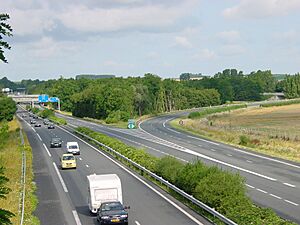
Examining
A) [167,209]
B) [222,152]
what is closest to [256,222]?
[167,209]

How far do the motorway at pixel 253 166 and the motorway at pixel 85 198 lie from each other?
5.25 m

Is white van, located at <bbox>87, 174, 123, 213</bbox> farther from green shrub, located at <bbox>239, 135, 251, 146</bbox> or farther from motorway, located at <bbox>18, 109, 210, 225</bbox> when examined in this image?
green shrub, located at <bbox>239, 135, 251, 146</bbox>

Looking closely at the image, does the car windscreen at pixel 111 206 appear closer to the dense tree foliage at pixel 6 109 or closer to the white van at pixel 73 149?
the white van at pixel 73 149

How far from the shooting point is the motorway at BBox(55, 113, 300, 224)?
31.4 metres

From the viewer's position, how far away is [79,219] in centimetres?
2605

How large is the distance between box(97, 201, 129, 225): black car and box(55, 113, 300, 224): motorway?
29.0ft

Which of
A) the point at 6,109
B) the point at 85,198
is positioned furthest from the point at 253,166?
the point at 6,109

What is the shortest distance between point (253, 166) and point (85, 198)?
21833 mm

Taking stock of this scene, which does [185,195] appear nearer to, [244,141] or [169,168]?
[169,168]

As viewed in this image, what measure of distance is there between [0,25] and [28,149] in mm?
51565

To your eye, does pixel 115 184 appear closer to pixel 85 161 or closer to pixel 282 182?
pixel 282 182

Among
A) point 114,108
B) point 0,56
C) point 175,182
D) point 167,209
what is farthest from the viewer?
point 114,108

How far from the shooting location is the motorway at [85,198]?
25781mm

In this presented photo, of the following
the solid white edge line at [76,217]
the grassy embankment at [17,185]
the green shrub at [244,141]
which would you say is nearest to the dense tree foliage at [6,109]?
the grassy embankment at [17,185]
